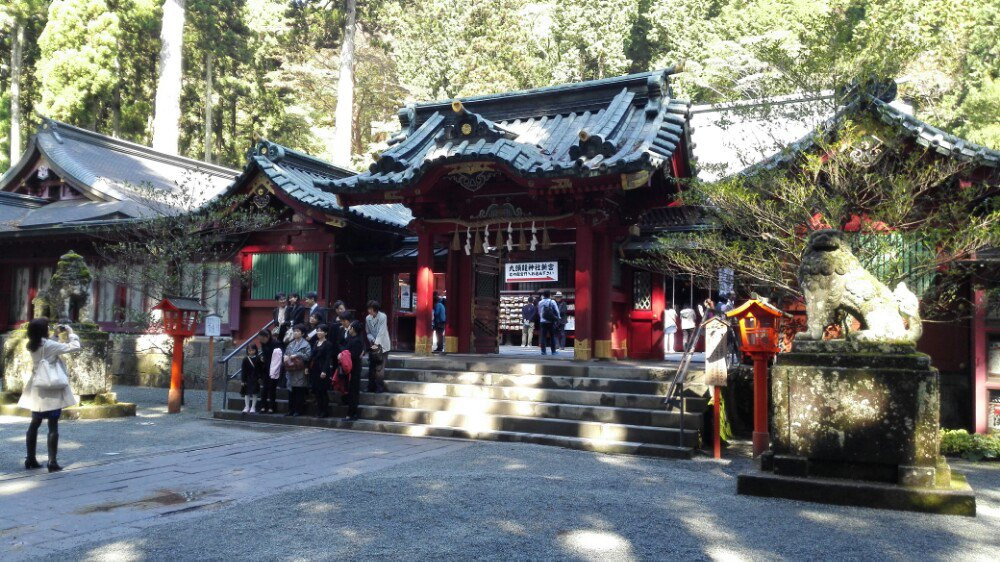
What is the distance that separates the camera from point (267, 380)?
12.1m

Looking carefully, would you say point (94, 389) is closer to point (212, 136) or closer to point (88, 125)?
point (88, 125)

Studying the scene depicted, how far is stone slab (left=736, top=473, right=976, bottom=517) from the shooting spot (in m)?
6.16

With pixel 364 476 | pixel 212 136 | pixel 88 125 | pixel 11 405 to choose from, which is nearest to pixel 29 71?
pixel 88 125

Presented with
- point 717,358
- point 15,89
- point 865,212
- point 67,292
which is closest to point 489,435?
point 717,358

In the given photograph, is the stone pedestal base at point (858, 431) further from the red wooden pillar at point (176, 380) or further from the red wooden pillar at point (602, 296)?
the red wooden pillar at point (176, 380)

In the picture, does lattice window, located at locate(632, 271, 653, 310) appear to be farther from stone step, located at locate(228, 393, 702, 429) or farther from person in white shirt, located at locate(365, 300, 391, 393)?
person in white shirt, located at locate(365, 300, 391, 393)

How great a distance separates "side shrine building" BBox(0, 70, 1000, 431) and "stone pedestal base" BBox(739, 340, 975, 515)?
4.64 meters

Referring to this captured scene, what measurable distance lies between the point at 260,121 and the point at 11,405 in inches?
890

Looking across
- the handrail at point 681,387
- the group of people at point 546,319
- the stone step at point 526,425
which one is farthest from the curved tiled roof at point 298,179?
the handrail at point 681,387

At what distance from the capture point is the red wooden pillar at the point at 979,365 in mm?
10727

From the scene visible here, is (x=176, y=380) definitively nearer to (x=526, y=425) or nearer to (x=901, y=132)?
(x=526, y=425)

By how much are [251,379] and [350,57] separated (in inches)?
731

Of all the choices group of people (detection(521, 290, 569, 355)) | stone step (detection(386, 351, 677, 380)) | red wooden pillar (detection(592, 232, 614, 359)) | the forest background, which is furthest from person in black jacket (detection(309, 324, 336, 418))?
the forest background

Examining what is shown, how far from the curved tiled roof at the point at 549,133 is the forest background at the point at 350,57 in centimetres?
886
